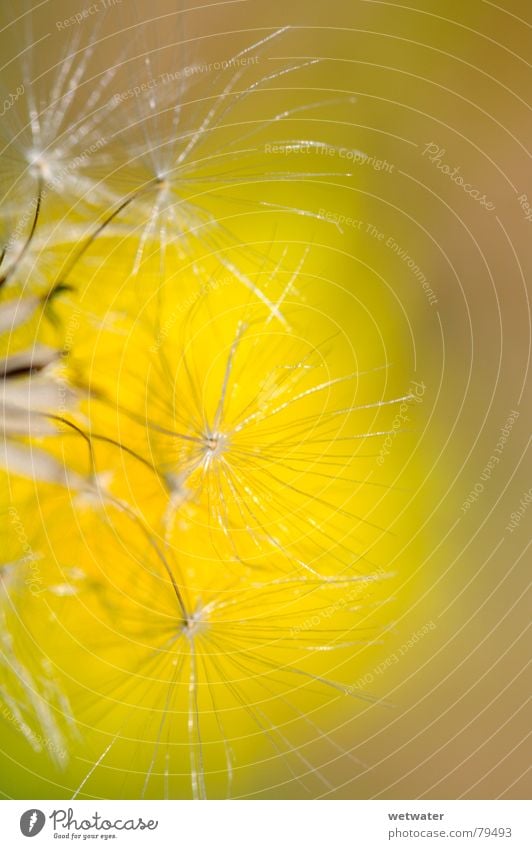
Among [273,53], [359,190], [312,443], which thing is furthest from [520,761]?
[273,53]

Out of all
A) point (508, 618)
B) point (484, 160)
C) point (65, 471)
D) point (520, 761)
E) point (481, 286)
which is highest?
point (484, 160)

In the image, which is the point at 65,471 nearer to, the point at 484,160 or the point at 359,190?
the point at 359,190

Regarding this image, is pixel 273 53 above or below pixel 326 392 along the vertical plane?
above
